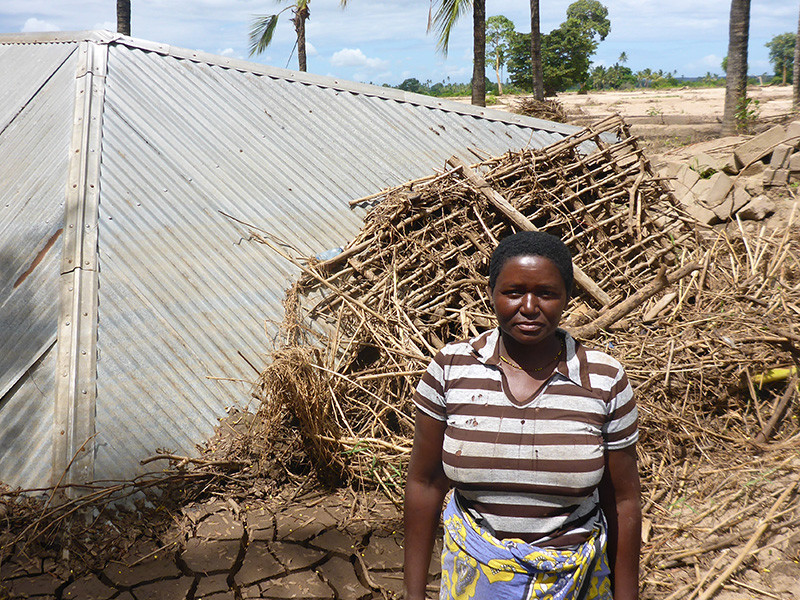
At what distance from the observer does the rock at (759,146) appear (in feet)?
26.8

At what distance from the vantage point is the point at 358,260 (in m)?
5.21

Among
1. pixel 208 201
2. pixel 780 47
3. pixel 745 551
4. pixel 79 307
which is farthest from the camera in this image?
pixel 780 47

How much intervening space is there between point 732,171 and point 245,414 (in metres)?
7.17

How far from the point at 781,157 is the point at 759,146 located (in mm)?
433

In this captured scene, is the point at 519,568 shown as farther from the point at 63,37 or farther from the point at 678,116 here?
the point at 678,116

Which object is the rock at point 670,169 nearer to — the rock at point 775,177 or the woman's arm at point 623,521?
the rock at point 775,177

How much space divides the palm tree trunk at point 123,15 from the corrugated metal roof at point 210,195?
7778mm

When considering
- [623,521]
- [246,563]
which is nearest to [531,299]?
[623,521]

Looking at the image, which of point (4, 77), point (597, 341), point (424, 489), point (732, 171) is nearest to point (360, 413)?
point (597, 341)

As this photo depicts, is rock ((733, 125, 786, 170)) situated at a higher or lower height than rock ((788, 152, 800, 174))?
higher

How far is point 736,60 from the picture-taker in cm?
1167

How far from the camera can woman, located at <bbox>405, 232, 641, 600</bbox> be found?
5.64ft

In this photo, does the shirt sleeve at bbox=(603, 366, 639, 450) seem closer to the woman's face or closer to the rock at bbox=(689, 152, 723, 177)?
Answer: the woman's face

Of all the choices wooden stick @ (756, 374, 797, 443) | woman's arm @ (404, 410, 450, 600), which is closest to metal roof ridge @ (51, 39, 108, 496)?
woman's arm @ (404, 410, 450, 600)
